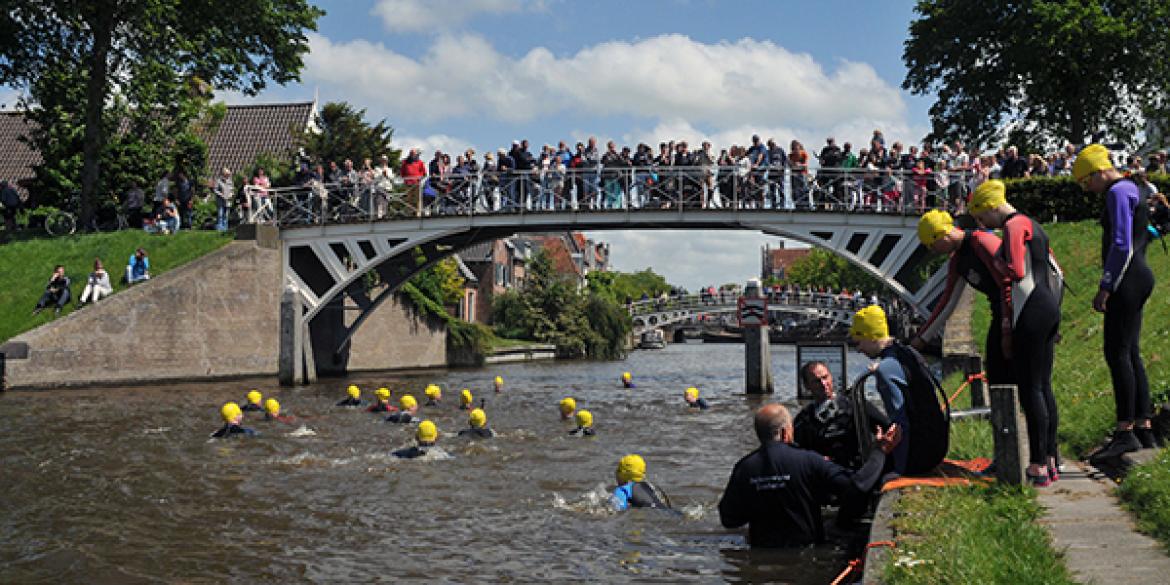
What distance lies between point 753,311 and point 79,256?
1946cm

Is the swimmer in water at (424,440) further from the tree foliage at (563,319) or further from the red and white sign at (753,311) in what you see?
the tree foliage at (563,319)

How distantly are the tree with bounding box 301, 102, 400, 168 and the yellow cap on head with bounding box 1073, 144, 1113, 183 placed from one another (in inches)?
1540

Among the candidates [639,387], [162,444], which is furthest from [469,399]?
[639,387]

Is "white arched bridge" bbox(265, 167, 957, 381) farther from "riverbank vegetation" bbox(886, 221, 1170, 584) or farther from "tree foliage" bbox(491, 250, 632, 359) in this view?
"tree foliage" bbox(491, 250, 632, 359)

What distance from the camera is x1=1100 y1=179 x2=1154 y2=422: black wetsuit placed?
7203mm

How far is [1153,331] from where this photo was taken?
1256cm

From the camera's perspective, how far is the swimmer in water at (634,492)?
36.5 feet

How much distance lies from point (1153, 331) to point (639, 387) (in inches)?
859

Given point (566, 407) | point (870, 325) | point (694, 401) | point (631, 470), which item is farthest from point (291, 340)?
point (870, 325)

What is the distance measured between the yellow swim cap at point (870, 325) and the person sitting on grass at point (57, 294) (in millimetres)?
26741

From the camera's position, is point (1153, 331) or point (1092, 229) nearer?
point (1153, 331)

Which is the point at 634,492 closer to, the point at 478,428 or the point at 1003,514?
the point at 1003,514

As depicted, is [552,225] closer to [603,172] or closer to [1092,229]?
[603,172]

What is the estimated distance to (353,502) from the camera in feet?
Result: 39.5
